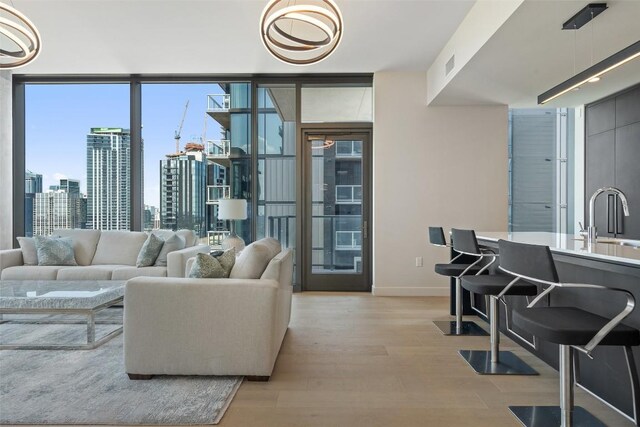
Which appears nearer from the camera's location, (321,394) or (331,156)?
(321,394)

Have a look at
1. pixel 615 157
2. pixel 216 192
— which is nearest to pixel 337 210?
pixel 216 192

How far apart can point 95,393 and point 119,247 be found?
2790 millimetres

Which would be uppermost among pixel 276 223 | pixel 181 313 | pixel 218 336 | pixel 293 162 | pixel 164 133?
pixel 164 133

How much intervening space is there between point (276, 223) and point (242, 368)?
118 inches

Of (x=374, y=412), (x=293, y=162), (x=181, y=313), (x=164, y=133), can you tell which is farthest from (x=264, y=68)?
(x=374, y=412)

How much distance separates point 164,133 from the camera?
5.29 metres

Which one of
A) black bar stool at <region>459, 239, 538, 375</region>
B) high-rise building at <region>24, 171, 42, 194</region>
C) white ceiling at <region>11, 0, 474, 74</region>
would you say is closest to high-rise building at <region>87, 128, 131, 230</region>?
high-rise building at <region>24, 171, 42, 194</region>

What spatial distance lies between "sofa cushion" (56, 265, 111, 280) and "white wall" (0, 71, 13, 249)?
5.97ft

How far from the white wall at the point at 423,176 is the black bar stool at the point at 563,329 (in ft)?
9.70

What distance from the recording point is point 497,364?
8.68 feet

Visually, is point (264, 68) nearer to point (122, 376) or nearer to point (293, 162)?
point (293, 162)

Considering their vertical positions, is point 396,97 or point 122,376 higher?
point 396,97

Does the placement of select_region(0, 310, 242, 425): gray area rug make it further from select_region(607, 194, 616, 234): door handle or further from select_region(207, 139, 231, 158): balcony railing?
select_region(607, 194, 616, 234): door handle

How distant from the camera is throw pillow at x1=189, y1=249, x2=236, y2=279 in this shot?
2.52 metres
